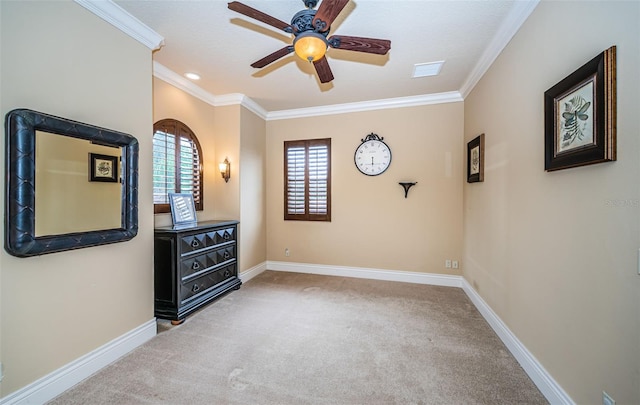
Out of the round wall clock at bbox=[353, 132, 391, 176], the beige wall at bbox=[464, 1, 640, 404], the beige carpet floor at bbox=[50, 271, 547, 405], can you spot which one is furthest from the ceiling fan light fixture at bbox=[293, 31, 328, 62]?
the round wall clock at bbox=[353, 132, 391, 176]

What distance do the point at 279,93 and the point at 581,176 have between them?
3.47m

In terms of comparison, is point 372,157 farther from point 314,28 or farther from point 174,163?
point 174,163

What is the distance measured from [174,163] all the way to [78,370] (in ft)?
7.43

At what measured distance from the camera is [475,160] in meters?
3.28

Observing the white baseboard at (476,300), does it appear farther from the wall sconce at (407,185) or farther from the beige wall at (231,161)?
the wall sconce at (407,185)

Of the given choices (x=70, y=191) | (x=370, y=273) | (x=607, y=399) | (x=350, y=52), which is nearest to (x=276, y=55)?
(x=350, y=52)

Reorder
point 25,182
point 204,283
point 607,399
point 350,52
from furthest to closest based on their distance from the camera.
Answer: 1. point 204,283
2. point 350,52
3. point 25,182
4. point 607,399

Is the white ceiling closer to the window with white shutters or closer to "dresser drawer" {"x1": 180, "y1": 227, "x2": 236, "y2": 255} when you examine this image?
the window with white shutters

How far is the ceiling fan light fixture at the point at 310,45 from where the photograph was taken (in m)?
1.77

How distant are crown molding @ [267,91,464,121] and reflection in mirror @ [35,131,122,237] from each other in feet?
9.68

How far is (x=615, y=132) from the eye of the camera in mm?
1272

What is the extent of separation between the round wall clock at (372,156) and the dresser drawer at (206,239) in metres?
2.26

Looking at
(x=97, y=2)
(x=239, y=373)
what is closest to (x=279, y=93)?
(x=97, y=2)

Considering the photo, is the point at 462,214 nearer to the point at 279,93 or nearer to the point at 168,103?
the point at 279,93
